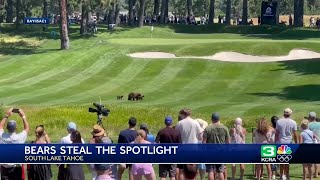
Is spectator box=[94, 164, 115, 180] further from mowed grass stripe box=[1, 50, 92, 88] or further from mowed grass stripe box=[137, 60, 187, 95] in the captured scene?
mowed grass stripe box=[1, 50, 92, 88]

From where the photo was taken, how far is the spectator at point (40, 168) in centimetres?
2022

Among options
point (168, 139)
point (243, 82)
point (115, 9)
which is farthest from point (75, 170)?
point (115, 9)

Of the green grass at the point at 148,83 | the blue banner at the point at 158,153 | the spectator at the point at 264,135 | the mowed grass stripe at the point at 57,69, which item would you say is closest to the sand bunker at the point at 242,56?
the green grass at the point at 148,83

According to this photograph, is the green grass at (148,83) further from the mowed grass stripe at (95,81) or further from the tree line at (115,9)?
the tree line at (115,9)

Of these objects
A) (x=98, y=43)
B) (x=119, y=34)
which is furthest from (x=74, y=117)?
(x=119, y=34)

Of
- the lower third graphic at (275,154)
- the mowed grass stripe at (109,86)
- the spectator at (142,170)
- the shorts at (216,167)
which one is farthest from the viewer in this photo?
the mowed grass stripe at (109,86)

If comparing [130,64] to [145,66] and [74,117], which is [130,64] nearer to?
[145,66]

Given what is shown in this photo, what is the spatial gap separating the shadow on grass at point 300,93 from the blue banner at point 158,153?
26671 millimetres

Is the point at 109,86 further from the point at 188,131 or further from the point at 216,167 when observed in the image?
the point at 216,167

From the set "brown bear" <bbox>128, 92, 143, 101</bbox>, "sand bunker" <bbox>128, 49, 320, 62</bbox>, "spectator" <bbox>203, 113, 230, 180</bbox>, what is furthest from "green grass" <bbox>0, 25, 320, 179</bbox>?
"spectator" <bbox>203, 113, 230, 180</bbox>

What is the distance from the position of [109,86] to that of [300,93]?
11.5 m

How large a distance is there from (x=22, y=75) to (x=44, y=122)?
21.3 meters

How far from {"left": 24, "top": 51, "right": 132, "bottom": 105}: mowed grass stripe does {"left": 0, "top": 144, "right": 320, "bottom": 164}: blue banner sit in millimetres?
25938

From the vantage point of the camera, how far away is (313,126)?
23.6 m
